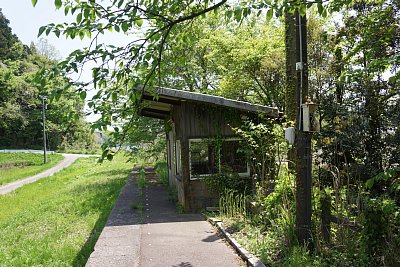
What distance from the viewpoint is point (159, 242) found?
7.18m

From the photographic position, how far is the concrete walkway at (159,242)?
5996 millimetres

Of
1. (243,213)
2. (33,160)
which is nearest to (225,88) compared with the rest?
(243,213)

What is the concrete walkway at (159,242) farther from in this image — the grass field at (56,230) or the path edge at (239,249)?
the grass field at (56,230)

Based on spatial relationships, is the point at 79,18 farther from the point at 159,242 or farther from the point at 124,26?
the point at 159,242

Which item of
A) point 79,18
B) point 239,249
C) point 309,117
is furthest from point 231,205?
point 79,18

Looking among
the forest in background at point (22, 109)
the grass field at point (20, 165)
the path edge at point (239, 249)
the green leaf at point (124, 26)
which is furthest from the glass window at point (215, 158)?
the forest in background at point (22, 109)

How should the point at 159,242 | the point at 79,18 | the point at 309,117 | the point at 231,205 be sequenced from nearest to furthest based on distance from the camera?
the point at 79,18 < the point at 309,117 < the point at 159,242 < the point at 231,205

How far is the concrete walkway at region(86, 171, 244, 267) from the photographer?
5996 millimetres

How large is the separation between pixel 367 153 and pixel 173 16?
8.34 meters

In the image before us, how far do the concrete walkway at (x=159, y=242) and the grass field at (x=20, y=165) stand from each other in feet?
66.1

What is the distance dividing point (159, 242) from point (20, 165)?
36.4 m

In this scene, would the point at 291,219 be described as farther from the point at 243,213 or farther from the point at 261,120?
the point at 261,120

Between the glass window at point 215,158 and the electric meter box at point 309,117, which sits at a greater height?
the electric meter box at point 309,117

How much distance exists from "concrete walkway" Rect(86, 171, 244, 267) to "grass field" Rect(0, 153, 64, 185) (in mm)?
20162
